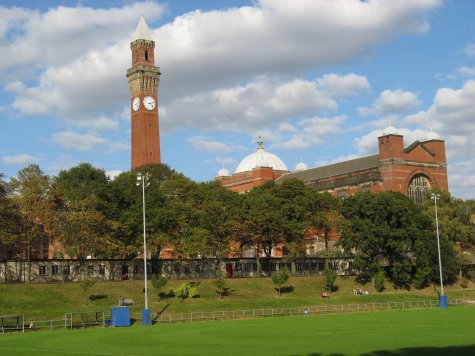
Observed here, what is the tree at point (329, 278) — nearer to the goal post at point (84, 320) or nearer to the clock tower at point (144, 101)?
the goal post at point (84, 320)

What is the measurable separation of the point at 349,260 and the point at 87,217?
46.8 metres

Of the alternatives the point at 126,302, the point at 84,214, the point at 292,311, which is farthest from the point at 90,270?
the point at 292,311

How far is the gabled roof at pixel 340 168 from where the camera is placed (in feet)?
410

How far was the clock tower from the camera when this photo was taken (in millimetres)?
130750

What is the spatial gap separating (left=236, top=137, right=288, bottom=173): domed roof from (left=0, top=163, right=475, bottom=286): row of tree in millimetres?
47115

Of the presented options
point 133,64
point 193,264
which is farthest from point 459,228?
point 133,64

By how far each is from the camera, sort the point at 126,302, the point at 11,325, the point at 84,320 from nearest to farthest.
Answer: the point at 11,325 < the point at 84,320 < the point at 126,302

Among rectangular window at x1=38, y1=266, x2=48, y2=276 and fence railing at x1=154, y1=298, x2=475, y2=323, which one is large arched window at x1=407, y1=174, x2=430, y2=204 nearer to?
fence railing at x1=154, y1=298, x2=475, y2=323

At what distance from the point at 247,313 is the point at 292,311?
4874mm

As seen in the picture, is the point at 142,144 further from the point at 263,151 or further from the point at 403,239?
the point at 403,239

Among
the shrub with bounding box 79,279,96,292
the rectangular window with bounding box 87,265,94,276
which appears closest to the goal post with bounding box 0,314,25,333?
the shrub with bounding box 79,279,96,292

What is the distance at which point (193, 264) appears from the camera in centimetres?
9325

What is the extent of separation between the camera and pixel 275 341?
34.4 metres

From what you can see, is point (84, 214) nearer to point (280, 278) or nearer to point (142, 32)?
point (280, 278)
